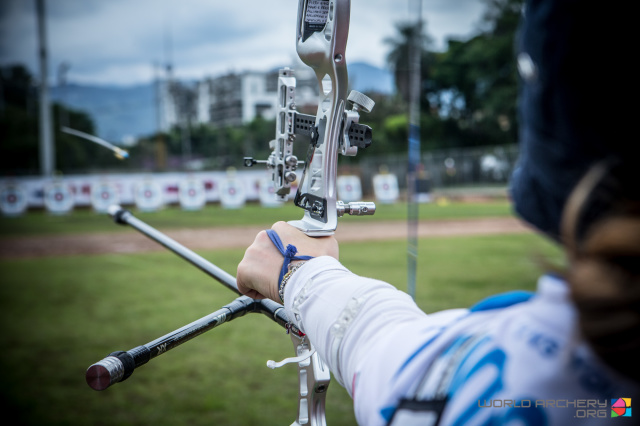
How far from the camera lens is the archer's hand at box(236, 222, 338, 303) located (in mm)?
822

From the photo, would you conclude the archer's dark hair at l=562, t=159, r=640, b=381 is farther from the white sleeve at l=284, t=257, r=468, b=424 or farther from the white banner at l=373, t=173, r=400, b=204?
the white banner at l=373, t=173, r=400, b=204

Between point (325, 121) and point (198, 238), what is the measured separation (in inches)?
297

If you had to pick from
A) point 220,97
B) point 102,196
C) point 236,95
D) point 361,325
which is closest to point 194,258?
point 361,325

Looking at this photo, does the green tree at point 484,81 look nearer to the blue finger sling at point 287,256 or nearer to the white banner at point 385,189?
the white banner at point 385,189

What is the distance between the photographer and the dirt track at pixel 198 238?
7.56 m

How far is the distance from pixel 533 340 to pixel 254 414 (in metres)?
2.40

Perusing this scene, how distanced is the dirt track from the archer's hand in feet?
21.7

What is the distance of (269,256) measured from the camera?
0.83 metres

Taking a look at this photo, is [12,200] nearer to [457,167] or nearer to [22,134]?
[22,134]

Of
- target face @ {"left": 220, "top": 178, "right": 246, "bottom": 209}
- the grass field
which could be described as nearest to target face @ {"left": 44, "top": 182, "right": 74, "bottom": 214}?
target face @ {"left": 220, "top": 178, "right": 246, "bottom": 209}

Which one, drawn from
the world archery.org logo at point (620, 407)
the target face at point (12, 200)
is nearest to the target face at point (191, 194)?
the target face at point (12, 200)

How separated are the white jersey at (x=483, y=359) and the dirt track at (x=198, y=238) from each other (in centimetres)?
690

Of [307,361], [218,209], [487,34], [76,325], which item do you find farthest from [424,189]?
[307,361]

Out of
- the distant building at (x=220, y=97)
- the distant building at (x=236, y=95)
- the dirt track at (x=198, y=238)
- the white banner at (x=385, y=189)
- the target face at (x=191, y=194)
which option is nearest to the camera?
the distant building at (x=220, y=97)
